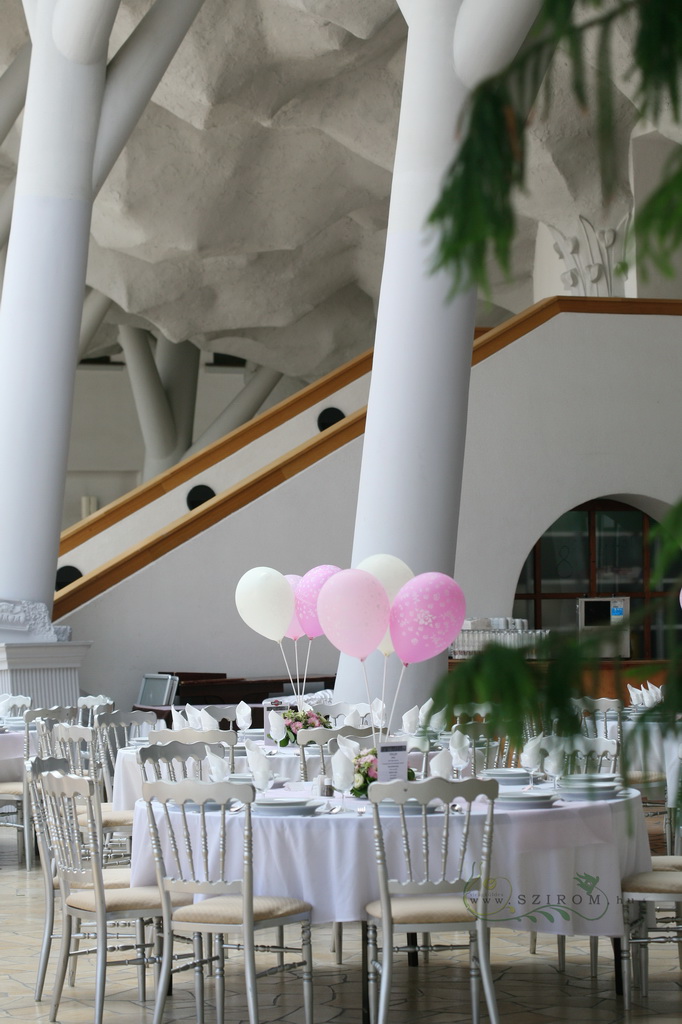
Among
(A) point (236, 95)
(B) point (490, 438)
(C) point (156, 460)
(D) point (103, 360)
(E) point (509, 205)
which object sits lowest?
(E) point (509, 205)

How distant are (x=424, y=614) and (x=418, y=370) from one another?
104 inches

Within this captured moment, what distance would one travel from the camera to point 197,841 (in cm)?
424

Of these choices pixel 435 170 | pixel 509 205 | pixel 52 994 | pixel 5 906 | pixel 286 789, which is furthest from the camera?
pixel 435 170

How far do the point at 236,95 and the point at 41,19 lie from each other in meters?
3.18

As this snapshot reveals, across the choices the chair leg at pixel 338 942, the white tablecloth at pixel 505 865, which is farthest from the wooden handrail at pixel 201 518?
the white tablecloth at pixel 505 865

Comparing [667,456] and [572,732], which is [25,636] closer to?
[667,456]

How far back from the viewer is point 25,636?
940cm

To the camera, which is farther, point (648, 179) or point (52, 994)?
point (648, 179)

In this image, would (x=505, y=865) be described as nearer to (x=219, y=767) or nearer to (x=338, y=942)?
(x=219, y=767)

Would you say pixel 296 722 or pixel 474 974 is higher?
pixel 296 722

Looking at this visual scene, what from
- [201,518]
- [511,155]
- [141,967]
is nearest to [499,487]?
[201,518]

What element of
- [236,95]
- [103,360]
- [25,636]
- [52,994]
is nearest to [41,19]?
[236,95]

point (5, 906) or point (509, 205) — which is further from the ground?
point (509, 205)

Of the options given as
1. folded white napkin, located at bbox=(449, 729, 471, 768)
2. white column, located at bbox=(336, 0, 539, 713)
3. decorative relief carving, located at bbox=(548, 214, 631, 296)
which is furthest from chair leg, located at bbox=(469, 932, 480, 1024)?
decorative relief carving, located at bbox=(548, 214, 631, 296)
